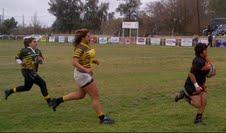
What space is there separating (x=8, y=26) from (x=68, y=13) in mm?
13759

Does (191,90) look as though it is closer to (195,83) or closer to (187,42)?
(195,83)

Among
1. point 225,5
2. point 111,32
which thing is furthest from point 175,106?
point 111,32

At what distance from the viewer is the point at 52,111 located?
11766mm

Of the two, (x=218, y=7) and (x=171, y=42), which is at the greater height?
(x=218, y=7)

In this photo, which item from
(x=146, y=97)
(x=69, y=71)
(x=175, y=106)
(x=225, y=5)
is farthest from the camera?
(x=225, y=5)

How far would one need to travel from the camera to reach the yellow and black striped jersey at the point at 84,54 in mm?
9969

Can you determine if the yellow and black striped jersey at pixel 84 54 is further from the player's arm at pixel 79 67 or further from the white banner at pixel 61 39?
the white banner at pixel 61 39

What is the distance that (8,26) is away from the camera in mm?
107875

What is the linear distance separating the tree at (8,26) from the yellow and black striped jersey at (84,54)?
98353 millimetres

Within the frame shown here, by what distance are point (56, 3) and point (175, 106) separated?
91.8 metres

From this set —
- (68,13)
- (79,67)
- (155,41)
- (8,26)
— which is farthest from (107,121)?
(8,26)

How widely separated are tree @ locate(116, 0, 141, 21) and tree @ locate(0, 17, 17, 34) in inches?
895

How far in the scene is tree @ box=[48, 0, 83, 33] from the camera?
102 meters

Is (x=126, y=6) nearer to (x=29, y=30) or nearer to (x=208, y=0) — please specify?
(x=208, y=0)
